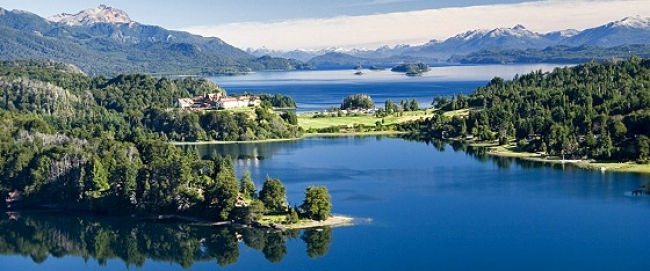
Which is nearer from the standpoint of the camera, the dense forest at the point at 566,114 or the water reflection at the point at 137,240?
the water reflection at the point at 137,240

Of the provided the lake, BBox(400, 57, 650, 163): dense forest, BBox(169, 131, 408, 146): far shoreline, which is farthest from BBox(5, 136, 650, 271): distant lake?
BBox(169, 131, 408, 146): far shoreline

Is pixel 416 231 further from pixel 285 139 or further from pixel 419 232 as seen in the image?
pixel 285 139

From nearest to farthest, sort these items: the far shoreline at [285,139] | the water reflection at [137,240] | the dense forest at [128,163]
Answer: the water reflection at [137,240], the dense forest at [128,163], the far shoreline at [285,139]

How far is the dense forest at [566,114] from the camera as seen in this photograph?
5678 centimetres

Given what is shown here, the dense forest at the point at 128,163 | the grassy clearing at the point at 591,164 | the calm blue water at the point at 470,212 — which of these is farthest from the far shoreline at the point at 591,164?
the dense forest at the point at 128,163

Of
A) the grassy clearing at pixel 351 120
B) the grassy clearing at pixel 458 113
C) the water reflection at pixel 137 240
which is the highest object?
the grassy clearing at pixel 458 113

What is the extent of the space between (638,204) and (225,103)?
50.5 metres

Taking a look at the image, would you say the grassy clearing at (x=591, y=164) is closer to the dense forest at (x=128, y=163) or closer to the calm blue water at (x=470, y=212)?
the calm blue water at (x=470, y=212)

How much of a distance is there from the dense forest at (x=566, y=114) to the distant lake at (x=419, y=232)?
5.19 meters

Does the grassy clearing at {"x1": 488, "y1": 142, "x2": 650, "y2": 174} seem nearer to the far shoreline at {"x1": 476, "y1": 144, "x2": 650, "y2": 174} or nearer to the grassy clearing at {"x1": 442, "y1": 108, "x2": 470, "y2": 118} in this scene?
the far shoreline at {"x1": 476, "y1": 144, "x2": 650, "y2": 174}

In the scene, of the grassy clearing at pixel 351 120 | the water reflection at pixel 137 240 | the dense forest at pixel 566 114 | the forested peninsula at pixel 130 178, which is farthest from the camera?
the grassy clearing at pixel 351 120

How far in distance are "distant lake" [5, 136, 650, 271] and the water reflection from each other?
59mm

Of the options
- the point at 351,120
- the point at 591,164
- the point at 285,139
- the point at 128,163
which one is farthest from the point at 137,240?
the point at 351,120

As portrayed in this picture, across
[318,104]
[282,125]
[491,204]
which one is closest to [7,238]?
[491,204]
